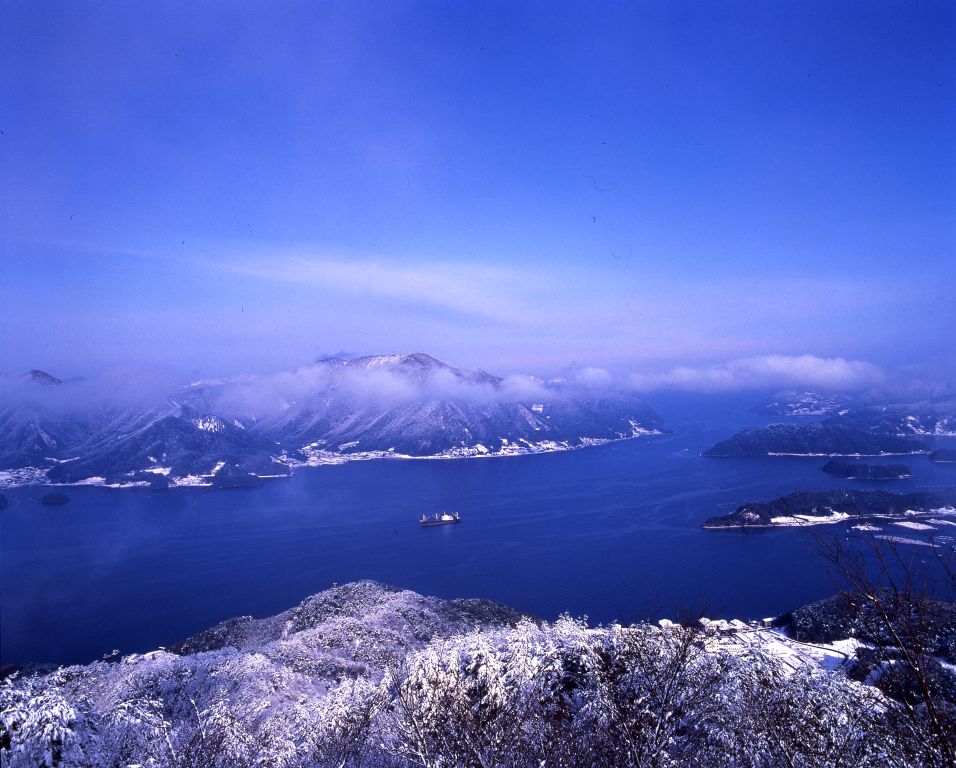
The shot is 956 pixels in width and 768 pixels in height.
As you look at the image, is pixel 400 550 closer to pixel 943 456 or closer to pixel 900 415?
pixel 943 456

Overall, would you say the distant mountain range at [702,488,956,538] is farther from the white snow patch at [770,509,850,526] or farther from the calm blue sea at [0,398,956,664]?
the calm blue sea at [0,398,956,664]

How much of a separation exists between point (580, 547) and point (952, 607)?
1837 cm

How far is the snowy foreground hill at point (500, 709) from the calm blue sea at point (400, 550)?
6481 mm

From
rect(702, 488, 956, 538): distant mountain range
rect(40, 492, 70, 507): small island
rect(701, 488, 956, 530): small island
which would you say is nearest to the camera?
rect(702, 488, 956, 538): distant mountain range

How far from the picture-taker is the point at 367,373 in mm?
120062

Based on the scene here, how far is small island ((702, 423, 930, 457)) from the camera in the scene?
5794cm

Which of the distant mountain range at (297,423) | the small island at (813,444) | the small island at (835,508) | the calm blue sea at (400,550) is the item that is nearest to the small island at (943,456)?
the calm blue sea at (400,550)

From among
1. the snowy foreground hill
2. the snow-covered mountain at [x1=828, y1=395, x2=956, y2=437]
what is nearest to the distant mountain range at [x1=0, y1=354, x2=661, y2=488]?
the snow-covered mountain at [x1=828, y1=395, x2=956, y2=437]

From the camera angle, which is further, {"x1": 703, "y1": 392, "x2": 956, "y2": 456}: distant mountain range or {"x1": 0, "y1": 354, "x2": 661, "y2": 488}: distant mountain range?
{"x1": 0, "y1": 354, "x2": 661, "y2": 488}: distant mountain range

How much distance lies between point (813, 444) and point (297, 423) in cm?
8465

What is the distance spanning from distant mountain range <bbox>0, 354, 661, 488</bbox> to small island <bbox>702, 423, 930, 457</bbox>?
27449mm

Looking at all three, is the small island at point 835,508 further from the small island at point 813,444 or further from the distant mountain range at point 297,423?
the distant mountain range at point 297,423

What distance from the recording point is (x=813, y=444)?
60.5 m

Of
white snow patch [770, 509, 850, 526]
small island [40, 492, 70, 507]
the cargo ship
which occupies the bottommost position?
the cargo ship
